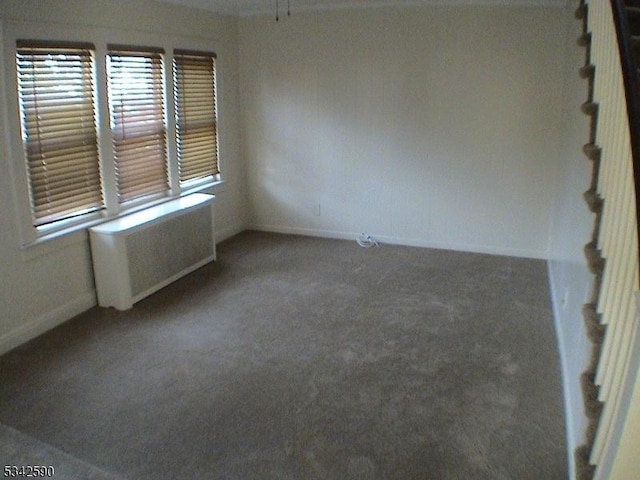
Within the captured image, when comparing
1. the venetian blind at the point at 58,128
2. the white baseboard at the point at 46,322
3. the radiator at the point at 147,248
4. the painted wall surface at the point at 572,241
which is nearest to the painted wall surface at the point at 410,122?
the painted wall surface at the point at 572,241

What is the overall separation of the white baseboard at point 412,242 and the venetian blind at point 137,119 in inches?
63.8

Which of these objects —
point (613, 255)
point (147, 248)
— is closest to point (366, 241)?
point (147, 248)

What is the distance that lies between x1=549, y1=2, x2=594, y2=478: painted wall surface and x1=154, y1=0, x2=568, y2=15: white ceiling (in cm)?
51

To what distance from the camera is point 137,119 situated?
14.4ft

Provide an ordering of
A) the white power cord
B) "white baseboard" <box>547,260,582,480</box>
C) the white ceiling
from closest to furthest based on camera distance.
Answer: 1. "white baseboard" <box>547,260,582,480</box>
2. the white ceiling
3. the white power cord

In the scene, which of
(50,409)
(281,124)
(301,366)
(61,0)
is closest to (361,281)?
(301,366)

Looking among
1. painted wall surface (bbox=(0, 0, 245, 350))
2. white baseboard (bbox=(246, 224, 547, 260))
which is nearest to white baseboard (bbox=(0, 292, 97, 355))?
painted wall surface (bbox=(0, 0, 245, 350))

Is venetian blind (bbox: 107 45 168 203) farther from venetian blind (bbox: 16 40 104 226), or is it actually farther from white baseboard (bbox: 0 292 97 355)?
white baseboard (bbox: 0 292 97 355)

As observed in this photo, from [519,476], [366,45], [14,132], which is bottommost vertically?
[519,476]

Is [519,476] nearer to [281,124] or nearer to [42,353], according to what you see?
[42,353]

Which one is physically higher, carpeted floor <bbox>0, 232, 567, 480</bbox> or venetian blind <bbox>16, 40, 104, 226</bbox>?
venetian blind <bbox>16, 40, 104, 226</bbox>

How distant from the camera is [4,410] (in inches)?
108

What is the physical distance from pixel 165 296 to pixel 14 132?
1573 millimetres

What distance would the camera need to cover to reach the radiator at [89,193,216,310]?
3893mm
